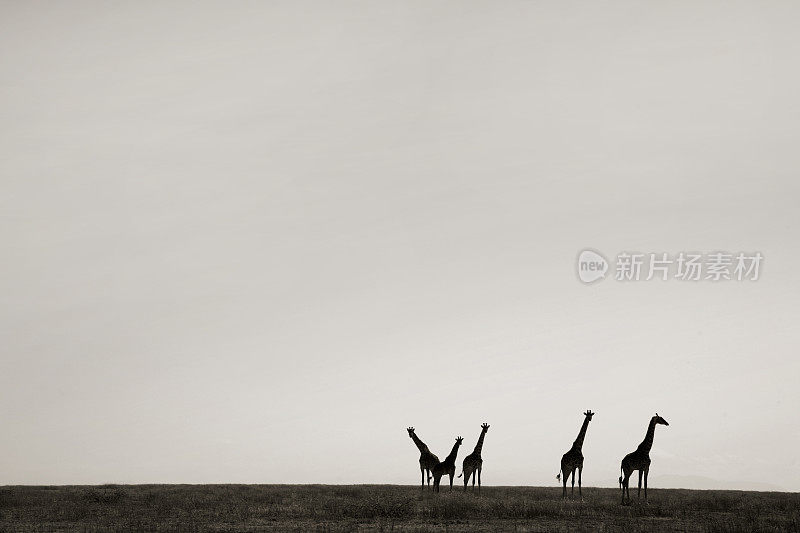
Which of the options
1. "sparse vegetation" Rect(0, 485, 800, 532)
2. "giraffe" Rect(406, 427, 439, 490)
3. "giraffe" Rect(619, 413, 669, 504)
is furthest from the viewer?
"giraffe" Rect(406, 427, 439, 490)

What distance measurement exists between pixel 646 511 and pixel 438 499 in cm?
824

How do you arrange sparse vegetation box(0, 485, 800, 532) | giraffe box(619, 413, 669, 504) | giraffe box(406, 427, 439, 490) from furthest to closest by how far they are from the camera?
giraffe box(406, 427, 439, 490) → giraffe box(619, 413, 669, 504) → sparse vegetation box(0, 485, 800, 532)

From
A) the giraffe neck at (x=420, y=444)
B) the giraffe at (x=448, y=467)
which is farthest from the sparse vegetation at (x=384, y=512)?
the giraffe neck at (x=420, y=444)

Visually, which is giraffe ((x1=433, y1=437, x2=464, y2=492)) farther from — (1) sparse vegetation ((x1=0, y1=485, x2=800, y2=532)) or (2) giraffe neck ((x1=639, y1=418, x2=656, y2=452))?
(2) giraffe neck ((x1=639, y1=418, x2=656, y2=452))

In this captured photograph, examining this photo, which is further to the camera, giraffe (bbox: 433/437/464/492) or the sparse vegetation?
giraffe (bbox: 433/437/464/492)

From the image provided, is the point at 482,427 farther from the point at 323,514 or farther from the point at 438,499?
the point at 323,514

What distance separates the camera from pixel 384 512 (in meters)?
28.7

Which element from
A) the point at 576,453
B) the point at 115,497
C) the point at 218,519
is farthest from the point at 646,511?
the point at 115,497

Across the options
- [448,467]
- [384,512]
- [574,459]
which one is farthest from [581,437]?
[384,512]

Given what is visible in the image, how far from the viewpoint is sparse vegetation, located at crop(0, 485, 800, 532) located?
25.1m

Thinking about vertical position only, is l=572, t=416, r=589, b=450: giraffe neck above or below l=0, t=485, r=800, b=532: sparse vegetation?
above

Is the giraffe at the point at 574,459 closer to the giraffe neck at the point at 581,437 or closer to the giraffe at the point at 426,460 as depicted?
the giraffe neck at the point at 581,437

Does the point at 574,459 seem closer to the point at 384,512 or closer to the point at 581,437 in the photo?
the point at 581,437

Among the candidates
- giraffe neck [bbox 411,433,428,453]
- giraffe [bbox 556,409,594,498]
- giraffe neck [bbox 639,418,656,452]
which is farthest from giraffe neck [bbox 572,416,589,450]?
giraffe neck [bbox 411,433,428,453]
